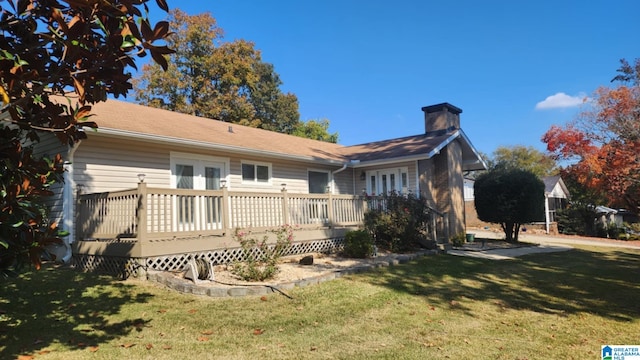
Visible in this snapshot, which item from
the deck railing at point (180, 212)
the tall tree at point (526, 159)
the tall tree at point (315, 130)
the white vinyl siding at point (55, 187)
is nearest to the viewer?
the deck railing at point (180, 212)

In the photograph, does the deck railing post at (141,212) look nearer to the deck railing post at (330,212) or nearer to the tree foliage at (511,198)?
the deck railing post at (330,212)

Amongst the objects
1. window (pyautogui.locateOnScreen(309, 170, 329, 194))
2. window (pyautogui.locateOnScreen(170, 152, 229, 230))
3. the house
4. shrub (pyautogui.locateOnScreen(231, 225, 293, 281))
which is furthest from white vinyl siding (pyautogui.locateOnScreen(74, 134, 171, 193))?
window (pyautogui.locateOnScreen(309, 170, 329, 194))

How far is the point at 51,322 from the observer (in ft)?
16.7

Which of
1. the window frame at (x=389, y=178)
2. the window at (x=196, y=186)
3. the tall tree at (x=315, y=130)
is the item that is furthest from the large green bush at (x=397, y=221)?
the tall tree at (x=315, y=130)

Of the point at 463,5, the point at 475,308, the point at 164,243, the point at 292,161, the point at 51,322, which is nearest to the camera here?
the point at 51,322

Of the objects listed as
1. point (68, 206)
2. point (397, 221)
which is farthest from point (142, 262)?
point (397, 221)

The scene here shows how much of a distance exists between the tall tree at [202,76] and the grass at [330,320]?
2376 centimetres

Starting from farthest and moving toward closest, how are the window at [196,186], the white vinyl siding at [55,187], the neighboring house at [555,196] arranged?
the neighboring house at [555,196]
the white vinyl siding at [55,187]
the window at [196,186]

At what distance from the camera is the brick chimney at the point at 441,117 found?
18031 mm

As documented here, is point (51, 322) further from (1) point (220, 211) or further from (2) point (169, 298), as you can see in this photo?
(1) point (220, 211)

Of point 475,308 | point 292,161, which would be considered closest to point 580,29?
point 292,161

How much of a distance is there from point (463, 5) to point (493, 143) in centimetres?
4516

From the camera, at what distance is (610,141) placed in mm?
19906

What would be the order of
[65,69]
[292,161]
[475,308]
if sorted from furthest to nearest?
[292,161]
[475,308]
[65,69]
